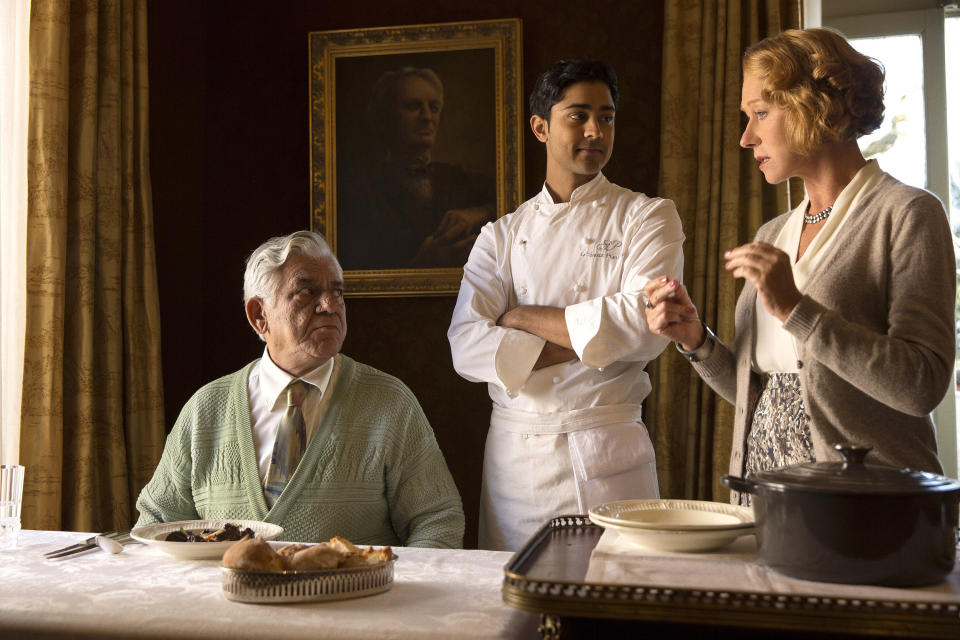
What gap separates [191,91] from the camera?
12.3 ft

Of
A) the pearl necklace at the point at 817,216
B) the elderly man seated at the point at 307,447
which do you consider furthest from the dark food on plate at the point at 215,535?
the pearl necklace at the point at 817,216

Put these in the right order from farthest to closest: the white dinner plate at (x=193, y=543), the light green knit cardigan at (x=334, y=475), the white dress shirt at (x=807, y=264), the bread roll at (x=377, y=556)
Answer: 1. the light green knit cardigan at (x=334, y=475)
2. the white dress shirt at (x=807, y=264)
3. the white dinner plate at (x=193, y=543)
4. the bread roll at (x=377, y=556)

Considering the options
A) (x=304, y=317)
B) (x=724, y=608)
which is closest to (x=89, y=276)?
(x=304, y=317)

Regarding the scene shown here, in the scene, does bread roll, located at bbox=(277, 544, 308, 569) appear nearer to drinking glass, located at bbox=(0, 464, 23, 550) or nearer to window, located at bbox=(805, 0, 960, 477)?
drinking glass, located at bbox=(0, 464, 23, 550)

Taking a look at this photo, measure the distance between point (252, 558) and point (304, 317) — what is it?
1056 millimetres

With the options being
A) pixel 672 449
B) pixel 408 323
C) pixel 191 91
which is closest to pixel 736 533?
pixel 672 449

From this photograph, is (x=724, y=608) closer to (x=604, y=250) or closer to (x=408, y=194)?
(x=604, y=250)

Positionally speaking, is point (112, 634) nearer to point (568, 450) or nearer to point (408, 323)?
point (568, 450)

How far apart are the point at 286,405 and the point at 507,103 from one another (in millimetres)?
1837

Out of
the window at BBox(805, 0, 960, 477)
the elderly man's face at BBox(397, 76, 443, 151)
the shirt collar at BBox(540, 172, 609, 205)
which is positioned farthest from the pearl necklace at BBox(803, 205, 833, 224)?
the elderly man's face at BBox(397, 76, 443, 151)

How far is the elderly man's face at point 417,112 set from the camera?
364cm

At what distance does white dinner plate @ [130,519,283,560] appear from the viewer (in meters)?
1.49

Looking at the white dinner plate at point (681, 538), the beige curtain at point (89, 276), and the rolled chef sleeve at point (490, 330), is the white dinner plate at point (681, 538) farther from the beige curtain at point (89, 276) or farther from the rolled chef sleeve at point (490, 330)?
the beige curtain at point (89, 276)

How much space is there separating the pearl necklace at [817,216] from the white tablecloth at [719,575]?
2.80 feet
